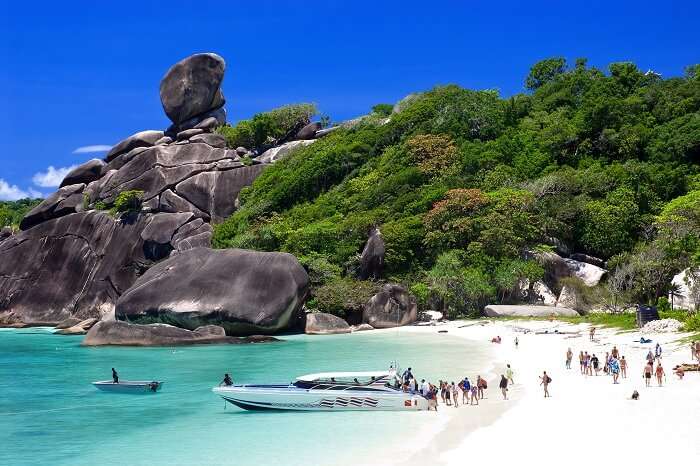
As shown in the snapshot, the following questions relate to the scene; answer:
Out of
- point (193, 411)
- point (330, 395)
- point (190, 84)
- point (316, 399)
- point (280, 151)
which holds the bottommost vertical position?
point (193, 411)

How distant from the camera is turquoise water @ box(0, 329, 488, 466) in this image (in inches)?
516

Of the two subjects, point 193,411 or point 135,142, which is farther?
point 135,142

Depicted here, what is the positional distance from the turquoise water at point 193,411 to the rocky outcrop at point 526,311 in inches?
273

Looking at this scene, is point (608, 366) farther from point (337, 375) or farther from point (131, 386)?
point (131, 386)

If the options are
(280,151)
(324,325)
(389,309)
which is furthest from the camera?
(280,151)

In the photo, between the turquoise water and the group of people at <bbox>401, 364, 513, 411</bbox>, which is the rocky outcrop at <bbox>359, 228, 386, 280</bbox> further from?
the group of people at <bbox>401, 364, 513, 411</bbox>

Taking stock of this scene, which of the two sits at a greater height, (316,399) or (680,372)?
(680,372)

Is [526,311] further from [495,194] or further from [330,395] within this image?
[330,395]

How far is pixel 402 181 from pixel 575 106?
2398 centimetres

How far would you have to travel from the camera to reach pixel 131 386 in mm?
20766

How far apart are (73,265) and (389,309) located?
1198 inches

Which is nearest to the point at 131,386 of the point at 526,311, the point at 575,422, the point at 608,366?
the point at 575,422

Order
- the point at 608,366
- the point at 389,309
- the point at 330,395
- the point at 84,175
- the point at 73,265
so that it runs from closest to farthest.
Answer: the point at 330,395
the point at 608,366
the point at 389,309
the point at 73,265
the point at 84,175

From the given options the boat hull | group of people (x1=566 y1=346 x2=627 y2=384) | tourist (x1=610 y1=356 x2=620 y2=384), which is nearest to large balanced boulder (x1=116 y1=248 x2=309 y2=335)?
the boat hull
